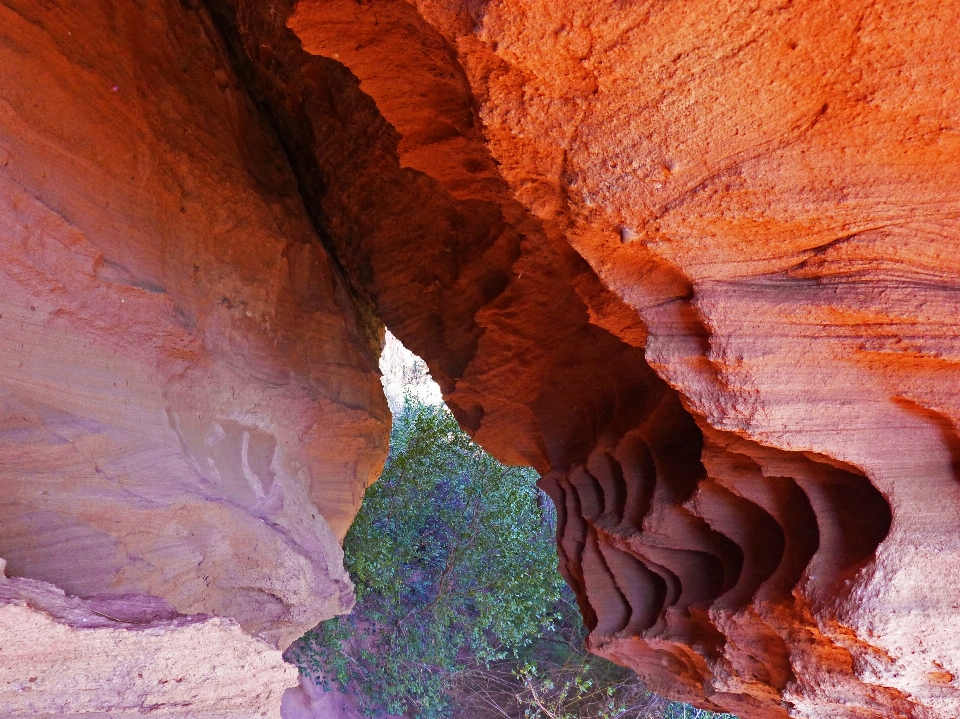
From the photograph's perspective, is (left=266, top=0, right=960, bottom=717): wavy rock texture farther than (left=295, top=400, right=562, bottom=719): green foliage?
No

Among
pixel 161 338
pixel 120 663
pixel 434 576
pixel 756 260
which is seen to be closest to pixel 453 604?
pixel 434 576

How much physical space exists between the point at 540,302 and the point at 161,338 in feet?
6.15

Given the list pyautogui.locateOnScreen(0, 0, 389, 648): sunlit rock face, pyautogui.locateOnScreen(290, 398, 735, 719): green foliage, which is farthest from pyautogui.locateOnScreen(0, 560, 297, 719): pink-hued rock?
pyautogui.locateOnScreen(290, 398, 735, 719): green foliage

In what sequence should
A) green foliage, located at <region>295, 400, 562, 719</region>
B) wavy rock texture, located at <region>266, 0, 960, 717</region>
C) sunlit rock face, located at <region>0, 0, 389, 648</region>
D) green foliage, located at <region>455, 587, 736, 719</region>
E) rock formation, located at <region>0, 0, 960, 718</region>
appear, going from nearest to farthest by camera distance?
1. wavy rock texture, located at <region>266, 0, 960, 717</region>
2. rock formation, located at <region>0, 0, 960, 718</region>
3. sunlit rock face, located at <region>0, 0, 389, 648</region>
4. green foliage, located at <region>295, 400, 562, 719</region>
5. green foliage, located at <region>455, 587, 736, 719</region>

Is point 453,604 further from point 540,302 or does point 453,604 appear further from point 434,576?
point 540,302

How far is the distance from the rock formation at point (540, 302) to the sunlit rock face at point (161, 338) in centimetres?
1

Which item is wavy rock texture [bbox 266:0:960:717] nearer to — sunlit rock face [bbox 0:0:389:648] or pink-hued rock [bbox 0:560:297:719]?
sunlit rock face [bbox 0:0:389:648]

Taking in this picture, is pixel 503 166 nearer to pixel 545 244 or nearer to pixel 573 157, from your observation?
pixel 573 157

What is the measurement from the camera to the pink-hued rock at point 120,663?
2.00 meters

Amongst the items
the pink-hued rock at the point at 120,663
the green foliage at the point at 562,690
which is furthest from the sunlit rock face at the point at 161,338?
the green foliage at the point at 562,690

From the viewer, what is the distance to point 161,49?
12.0 ft

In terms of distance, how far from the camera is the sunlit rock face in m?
2.70

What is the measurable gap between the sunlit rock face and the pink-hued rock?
0.48 meters

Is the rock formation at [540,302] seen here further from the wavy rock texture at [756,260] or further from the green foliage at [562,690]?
the green foliage at [562,690]
